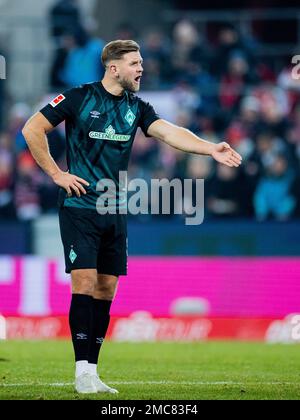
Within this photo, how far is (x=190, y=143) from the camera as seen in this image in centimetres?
899

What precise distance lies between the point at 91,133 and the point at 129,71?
1.78 ft

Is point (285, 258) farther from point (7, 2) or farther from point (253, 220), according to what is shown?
point (7, 2)

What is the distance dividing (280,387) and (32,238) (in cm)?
821

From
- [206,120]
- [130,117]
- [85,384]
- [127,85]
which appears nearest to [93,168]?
[130,117]

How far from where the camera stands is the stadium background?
15.6 meters

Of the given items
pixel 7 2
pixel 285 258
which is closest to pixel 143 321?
pixel 285 258

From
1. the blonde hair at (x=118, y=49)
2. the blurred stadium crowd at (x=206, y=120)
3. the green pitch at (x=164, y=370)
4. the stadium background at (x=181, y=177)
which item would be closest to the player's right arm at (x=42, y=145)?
the blonde hair at (x=118, y=49)

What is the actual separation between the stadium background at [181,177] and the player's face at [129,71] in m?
6.66

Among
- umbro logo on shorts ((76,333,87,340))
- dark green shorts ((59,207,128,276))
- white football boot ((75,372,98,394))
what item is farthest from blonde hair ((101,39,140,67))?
white football boot ((75,372,98,394))

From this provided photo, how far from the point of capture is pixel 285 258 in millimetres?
15602

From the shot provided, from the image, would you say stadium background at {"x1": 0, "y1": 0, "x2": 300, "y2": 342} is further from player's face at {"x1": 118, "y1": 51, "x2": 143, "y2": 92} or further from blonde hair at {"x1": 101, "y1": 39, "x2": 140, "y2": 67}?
blonde hair at {"x1": 101, "y1": 39, "x2": 140, "y2": 67}

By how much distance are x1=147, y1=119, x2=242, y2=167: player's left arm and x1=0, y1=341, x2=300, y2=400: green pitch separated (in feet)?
5.66

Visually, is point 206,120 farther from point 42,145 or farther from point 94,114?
point 42,145

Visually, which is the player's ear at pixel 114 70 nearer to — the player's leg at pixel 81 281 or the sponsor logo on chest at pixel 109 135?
the sponsor logo on chest at pixel 109 135
